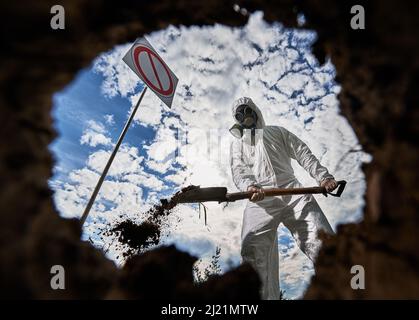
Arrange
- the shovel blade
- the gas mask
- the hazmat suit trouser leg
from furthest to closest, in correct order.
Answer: the gas mask, the shovel blade, the hazmat suit trouser leg

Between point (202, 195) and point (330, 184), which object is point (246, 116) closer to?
point (202, 195)

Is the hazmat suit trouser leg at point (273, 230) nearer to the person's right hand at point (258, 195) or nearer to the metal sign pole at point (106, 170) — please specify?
the person's right hand at point (258, 195)

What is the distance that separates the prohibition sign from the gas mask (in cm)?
262

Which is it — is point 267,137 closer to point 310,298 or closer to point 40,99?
point 310,298

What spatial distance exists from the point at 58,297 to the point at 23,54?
4.26 ft

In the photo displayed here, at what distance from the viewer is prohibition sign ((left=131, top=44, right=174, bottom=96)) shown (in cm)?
601

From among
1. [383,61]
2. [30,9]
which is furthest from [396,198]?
[30,9]

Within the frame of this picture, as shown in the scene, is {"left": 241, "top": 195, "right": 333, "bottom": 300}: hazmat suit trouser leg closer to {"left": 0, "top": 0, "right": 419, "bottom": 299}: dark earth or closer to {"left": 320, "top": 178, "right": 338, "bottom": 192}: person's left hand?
{"left": 320, "top": 178, "right": 338, "bottom": 192}: person's left hand

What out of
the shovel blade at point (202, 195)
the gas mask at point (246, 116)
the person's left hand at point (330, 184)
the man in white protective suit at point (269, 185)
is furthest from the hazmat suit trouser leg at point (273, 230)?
the gas mask at point (246, 116)

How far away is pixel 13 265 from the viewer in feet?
3.51

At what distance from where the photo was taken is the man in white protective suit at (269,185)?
3.60 metres

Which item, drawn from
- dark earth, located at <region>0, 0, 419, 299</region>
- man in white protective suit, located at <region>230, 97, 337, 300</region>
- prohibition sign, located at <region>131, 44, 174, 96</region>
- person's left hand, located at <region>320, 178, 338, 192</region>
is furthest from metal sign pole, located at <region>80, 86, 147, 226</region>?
person's left hand, located at <region>320, 178, 338, 192</region>

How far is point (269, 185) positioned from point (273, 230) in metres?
0.75
